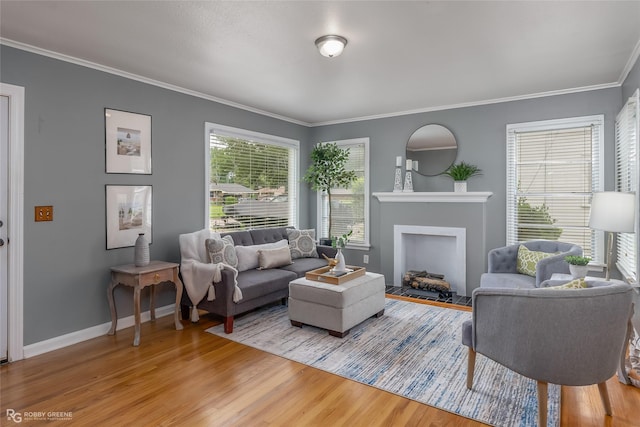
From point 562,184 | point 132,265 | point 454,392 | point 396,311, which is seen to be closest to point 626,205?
point 562,184

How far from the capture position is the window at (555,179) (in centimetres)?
429

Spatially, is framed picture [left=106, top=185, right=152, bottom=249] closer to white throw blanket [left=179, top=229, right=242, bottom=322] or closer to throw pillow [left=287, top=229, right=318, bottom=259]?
white throw blanket [left=179, top=229, right=242, bottom=322]

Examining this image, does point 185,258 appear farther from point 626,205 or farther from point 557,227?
point 557,227

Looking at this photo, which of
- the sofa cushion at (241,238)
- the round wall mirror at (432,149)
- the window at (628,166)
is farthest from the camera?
the round wall mirror at (432,149)

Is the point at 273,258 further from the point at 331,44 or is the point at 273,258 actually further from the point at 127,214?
the point at 331,44

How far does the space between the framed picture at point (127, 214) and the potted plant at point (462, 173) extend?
148 inches

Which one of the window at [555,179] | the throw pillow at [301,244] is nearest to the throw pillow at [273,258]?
the throw pillow at [301,244]

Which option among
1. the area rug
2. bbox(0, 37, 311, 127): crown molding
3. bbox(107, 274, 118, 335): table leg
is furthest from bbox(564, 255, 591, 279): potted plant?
bbox(0, 37, 311, 127): crown molding

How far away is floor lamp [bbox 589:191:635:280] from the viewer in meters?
2.92

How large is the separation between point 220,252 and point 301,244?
1429 mm

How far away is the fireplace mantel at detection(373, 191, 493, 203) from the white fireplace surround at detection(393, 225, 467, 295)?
0.38m

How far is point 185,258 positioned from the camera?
3992 mm

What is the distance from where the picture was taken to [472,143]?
4980 mm

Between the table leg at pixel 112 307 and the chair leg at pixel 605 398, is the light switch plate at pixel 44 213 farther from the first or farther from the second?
the chair leg at pixel 605 398
